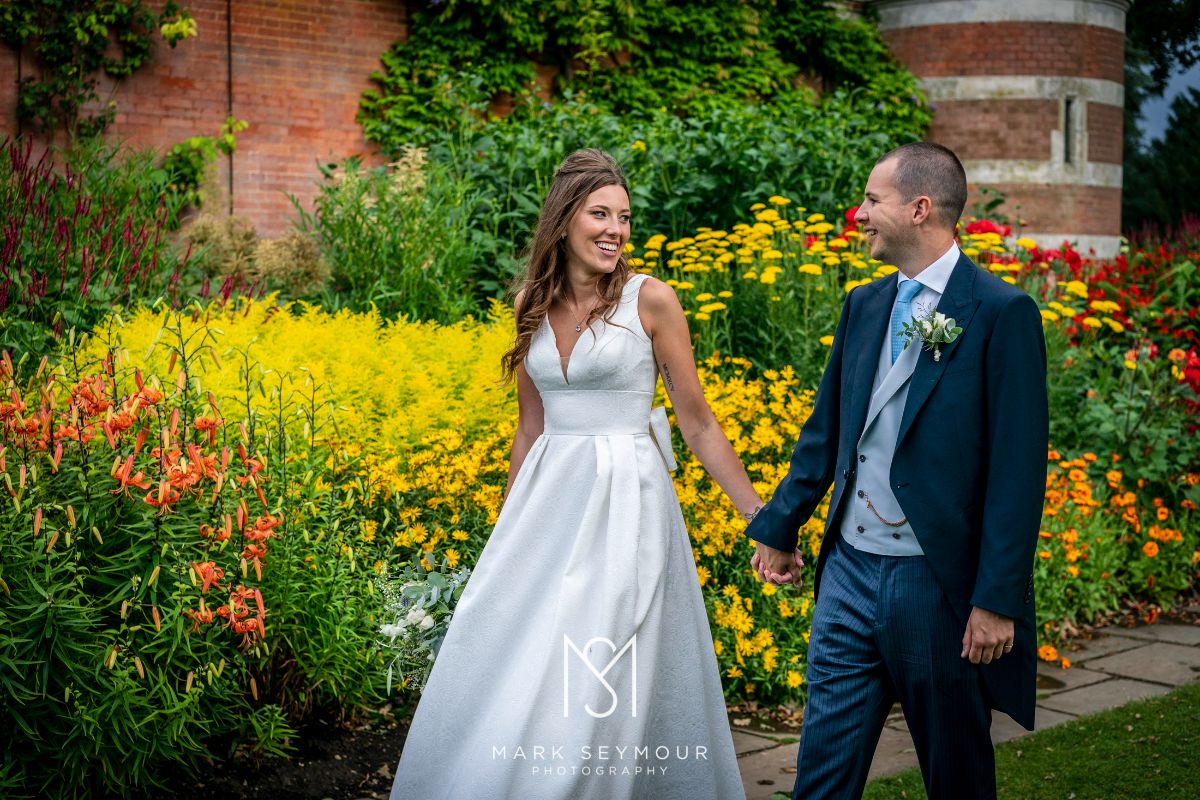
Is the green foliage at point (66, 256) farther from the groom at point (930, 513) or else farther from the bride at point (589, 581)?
the groom at point (930, 513)

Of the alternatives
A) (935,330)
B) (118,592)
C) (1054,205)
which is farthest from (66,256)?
(1054,205)

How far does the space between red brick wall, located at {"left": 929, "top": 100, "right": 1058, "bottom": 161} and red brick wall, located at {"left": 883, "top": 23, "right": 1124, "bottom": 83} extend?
1.21ft

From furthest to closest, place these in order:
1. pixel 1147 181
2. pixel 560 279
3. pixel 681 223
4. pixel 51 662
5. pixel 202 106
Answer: pixel 1147 181
pixel 202 106
pixel 681 223
pixel 560 279
pixel 51 662

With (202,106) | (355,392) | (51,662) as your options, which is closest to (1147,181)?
(202,106)

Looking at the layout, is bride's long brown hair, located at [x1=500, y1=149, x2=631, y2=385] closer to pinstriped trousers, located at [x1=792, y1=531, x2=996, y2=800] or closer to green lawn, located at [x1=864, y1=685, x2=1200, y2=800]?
pinstriped trousers, located at [x1=792, y1=531, x2=996, y2=800]

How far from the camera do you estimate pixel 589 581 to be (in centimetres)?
314

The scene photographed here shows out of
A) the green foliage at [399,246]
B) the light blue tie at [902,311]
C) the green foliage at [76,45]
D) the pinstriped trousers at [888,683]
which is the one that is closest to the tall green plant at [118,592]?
the pinstriped trousers at [888,683]

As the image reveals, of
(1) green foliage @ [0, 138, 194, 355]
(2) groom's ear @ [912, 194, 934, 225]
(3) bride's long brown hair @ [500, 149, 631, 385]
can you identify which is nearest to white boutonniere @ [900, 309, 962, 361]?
(2) groom's ear @ [912, 194, 934, 225]

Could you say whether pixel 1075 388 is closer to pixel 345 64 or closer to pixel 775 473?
pixel 775 473

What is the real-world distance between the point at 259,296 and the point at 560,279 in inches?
172

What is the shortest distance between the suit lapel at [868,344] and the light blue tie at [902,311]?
0.9 inches

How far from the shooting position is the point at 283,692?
3.98 metres

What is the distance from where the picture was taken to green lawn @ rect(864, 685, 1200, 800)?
3990mm

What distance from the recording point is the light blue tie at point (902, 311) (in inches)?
113
